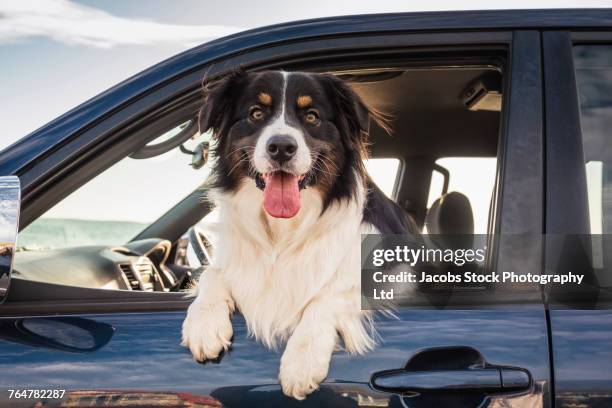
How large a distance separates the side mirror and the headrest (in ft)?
5.67

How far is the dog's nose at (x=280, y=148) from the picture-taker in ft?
7.13

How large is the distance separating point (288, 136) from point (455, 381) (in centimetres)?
103

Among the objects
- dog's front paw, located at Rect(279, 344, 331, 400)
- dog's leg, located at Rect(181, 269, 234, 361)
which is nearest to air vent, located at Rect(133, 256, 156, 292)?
dog's leg, located at Rect(181, 269, 234, 361)

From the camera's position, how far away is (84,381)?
150cm

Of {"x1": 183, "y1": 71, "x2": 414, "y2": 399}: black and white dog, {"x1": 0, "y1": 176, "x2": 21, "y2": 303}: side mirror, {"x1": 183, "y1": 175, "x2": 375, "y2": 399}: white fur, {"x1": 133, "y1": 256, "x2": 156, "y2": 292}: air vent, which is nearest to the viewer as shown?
{"x1": 0, "y1": 176, "x2": 21, "y2": 303}: side mirror

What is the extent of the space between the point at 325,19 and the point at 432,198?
2.10 m

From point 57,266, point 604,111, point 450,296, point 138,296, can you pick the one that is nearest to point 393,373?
point 450,296

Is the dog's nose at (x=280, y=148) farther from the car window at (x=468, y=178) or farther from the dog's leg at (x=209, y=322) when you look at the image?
the car window at (x=468, y=178)

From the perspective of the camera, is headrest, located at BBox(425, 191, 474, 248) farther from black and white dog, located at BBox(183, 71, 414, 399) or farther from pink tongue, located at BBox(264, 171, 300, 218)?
pink tongue, located at BBox(264, 171, 300, 218)

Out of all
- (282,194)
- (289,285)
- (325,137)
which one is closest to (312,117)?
(325,137)

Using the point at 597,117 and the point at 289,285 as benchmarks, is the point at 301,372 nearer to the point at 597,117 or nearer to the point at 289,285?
the point at 289,285

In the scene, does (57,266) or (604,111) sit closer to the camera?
(604,111)

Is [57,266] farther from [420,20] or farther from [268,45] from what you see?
[420,20]

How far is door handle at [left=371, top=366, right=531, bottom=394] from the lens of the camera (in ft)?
4.77
